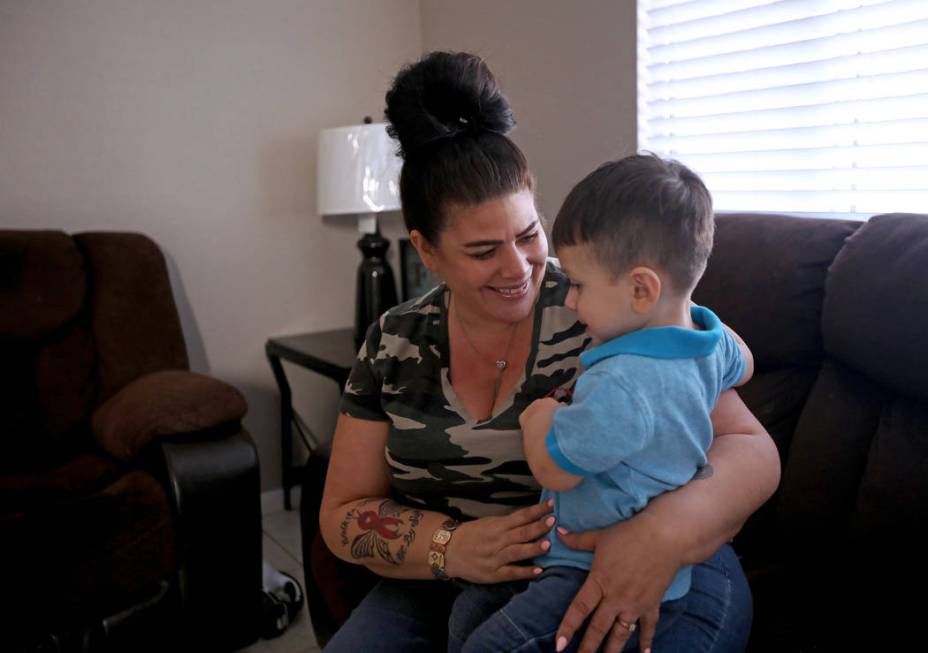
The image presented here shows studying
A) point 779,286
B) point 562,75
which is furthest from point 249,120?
point 779,286

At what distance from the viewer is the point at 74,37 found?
241cm

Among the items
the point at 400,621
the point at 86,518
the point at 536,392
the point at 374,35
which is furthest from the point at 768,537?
the point at 374,35

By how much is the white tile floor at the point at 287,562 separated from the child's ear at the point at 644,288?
1.49 m

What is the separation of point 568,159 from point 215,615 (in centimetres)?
159

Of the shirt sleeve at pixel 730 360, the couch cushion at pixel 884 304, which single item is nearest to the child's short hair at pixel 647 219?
the shirt sleeve at pixel 730 360

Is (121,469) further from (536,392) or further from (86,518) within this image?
(536,392)

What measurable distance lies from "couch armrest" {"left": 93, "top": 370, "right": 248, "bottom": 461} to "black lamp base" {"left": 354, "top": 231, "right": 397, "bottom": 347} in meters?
0.68

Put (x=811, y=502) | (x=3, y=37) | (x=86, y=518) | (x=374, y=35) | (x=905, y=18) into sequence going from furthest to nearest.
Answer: (x=374, y=35) → (x=3, y=37) → (x=86, y=518) → (x=905, y=18) → (x=811, y=502)

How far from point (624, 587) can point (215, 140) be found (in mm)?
2208

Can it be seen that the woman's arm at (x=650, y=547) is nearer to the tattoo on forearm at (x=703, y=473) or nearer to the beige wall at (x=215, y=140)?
the tattoo on forearm at (x=703, y=473)

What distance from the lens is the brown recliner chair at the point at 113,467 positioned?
1760 mm

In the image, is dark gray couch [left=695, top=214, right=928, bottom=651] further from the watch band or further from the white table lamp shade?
the white table lamp shade

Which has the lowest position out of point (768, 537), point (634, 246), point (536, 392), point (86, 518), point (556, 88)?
point (86, 518)

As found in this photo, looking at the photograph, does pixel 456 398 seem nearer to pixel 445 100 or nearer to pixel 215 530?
pixel 445 100
